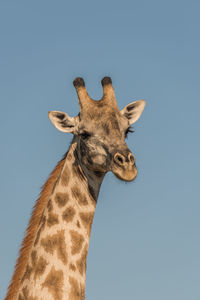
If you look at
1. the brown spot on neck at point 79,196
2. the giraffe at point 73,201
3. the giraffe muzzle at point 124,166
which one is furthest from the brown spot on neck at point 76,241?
the giraffe muzzle at point 124,166

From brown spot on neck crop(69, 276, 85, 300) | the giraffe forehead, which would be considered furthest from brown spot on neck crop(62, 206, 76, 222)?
the giraffe forehead

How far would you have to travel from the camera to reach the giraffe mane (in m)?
10.3

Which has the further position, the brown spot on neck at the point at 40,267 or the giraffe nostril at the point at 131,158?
A: the giraffe nostril at the point at 131,158

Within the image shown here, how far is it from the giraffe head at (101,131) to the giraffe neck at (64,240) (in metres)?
0.37

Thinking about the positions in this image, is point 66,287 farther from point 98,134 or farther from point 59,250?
point 98,134

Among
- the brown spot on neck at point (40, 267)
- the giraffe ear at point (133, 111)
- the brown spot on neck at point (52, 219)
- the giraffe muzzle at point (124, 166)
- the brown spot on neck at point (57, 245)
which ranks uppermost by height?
the giraffe ear at point (133, 111)

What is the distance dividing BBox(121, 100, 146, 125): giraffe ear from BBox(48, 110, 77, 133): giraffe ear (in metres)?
1.38

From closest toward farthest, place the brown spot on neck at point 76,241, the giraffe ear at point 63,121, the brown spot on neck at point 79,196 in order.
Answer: the brown spot on neck at point 76,241 → the brown spot on neck at point 79,196 → the giraffe ear at point 63,121

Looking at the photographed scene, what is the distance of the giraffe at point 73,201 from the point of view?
974 centimetres

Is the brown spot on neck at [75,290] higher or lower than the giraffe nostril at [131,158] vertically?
lower

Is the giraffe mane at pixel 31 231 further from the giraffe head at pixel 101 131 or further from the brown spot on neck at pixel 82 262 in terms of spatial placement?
the brown spot on neck at pixel 82 262

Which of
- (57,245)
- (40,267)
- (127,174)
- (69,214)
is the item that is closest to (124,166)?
(127,174)

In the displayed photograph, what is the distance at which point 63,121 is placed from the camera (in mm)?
11633

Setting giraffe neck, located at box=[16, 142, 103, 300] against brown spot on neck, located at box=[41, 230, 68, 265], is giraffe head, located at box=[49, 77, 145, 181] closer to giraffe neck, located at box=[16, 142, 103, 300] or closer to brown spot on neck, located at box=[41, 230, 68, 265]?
giraffe neck, located at box=[16, 142, 103, 300]
